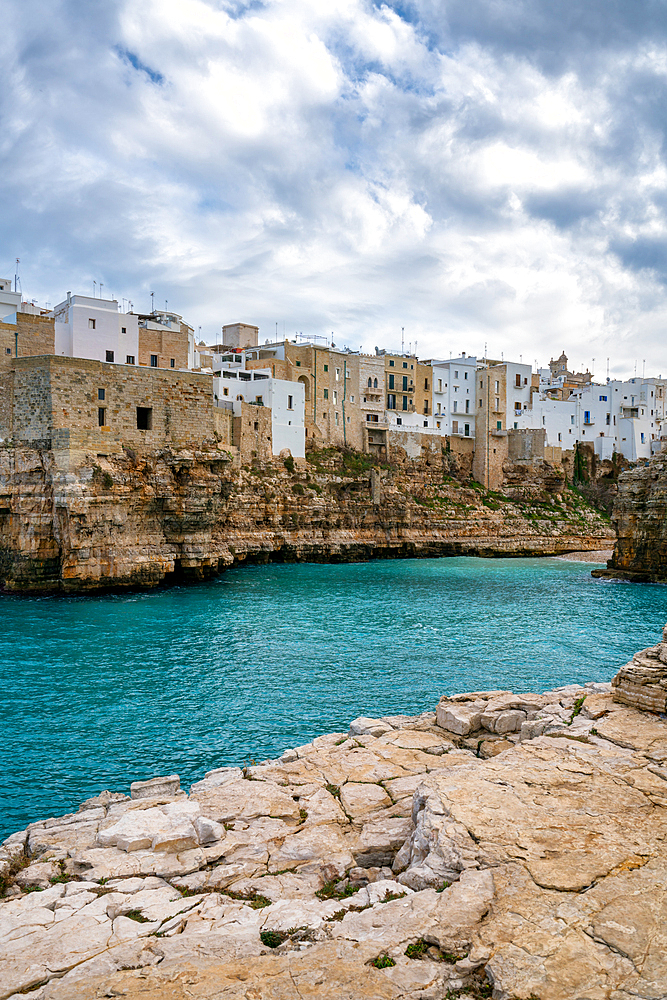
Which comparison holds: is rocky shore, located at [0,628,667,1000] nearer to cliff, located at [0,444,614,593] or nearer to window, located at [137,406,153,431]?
cliff, located at [0,444,614,593]

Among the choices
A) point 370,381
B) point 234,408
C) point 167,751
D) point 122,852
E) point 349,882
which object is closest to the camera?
point 349,882

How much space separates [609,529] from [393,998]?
271 feet

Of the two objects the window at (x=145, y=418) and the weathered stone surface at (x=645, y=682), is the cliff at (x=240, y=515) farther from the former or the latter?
the weathered stone surface at (x=645, y=682)

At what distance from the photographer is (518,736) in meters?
13.6

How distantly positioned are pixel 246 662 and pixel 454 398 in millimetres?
61841

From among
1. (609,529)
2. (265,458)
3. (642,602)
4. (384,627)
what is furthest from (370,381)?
(384,627)

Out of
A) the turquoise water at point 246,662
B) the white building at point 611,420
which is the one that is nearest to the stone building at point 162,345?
the turquoise water at point 246,662

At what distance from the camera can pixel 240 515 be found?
58.3 meters

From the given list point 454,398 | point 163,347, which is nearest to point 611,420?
point 454,398

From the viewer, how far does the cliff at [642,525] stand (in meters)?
53.7

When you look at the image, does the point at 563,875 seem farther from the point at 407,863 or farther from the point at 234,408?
the point at 234,408

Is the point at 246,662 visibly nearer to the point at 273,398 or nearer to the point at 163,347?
the point at 163,347

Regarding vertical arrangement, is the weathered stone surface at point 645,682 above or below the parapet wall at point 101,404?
below

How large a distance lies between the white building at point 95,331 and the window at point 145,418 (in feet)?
17.6
